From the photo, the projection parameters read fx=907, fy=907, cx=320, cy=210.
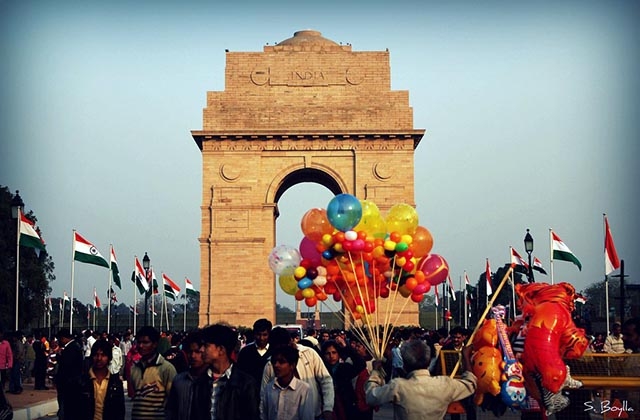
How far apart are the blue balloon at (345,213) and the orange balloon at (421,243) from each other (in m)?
0.95

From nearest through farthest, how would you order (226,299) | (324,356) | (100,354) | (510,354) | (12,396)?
(510,354), (100,354), (324,356), (12,396), (226,299)

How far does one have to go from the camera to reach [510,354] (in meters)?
7.41

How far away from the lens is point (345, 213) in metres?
10.5

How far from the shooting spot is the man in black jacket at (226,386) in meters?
6.32

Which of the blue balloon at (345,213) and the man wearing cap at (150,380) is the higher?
the blue balloon at (345,213)

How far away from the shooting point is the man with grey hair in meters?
6.19

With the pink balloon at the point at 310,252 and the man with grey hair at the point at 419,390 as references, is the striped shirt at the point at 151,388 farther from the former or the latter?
the pink balloon at the point at 310,252

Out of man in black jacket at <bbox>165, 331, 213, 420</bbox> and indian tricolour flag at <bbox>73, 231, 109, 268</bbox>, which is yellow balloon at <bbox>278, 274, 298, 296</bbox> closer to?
man in black jacket at <bbox>165, 331, 213, 420</bbox>

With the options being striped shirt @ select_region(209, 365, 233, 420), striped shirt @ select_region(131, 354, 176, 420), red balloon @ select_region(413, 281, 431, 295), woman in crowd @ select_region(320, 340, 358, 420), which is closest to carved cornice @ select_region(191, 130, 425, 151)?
red balloon @ select_region(413, 281, 431, 295)

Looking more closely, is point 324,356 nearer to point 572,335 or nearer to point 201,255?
point 572,335

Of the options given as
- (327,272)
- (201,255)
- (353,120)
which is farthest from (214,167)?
(327,272)

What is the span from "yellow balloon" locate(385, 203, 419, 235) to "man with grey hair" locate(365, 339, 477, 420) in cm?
462

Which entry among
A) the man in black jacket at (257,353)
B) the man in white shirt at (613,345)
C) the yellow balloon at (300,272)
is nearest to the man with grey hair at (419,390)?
the man in black jacket at (257,353)

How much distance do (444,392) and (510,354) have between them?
54.4 inches
